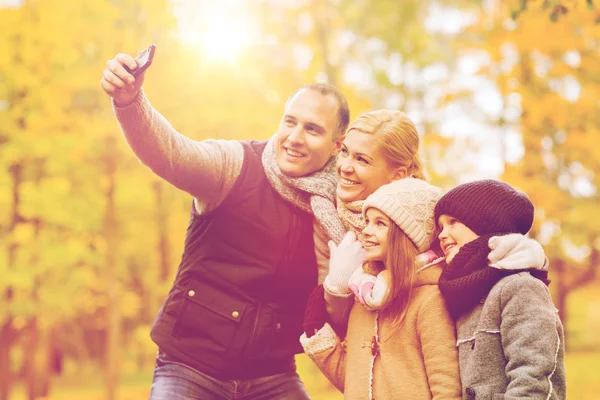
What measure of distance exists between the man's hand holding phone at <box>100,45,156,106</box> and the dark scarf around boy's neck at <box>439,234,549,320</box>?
147cm

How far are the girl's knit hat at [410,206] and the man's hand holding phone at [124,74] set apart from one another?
1.09 m

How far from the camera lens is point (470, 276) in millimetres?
2646

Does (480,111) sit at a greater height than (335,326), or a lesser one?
greater

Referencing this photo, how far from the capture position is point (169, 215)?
1969cm

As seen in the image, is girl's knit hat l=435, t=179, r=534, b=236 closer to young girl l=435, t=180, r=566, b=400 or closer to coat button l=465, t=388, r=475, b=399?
young girl l=435, t=180, r=566, b=400

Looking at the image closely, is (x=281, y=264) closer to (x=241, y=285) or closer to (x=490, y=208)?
(x=241, y=285)

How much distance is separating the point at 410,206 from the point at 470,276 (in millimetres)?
435

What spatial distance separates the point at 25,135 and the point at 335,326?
9.45 meters

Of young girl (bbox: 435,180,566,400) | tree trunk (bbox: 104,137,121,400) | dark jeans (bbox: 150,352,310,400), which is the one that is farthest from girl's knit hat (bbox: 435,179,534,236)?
tree trunk (bbox: 104,137,121,400)

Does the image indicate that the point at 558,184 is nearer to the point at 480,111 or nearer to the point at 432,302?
the point at 480,111

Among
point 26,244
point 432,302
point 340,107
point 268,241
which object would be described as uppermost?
point 26,244

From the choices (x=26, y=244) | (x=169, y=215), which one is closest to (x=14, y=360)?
(x=169, y=215)

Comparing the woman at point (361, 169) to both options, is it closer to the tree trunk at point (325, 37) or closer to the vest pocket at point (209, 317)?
the vest pocket at point (209, 317)

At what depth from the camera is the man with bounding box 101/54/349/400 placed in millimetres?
3318
